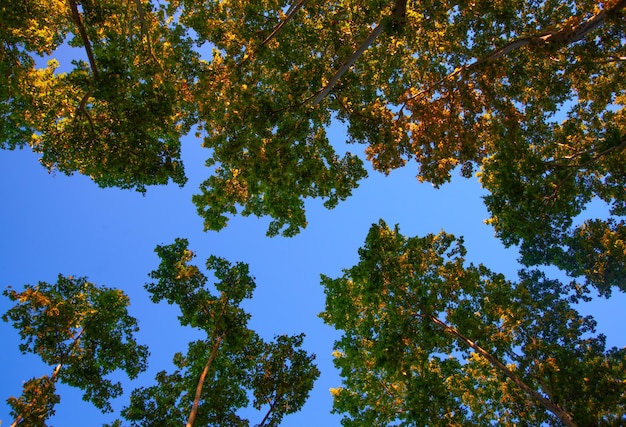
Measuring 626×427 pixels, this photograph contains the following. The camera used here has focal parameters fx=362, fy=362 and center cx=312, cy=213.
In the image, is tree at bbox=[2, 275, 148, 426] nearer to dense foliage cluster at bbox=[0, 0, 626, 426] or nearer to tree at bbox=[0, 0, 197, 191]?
dense foliage cluster at bbox=[0, 0, 626, 426]

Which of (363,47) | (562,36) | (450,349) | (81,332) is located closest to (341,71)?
(363,47)

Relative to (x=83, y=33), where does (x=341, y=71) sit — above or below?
above

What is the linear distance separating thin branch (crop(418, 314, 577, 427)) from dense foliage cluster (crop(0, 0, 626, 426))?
0.41 ft

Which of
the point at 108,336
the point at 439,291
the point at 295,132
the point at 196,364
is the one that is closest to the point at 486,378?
the point at 439,291

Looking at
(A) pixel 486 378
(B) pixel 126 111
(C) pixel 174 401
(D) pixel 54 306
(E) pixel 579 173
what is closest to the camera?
(B) pixel 126 111

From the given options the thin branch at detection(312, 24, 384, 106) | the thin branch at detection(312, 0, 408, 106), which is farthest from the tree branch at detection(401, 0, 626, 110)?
the thin branch at detection(312, 24, 384, 106)

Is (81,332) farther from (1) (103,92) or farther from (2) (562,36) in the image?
(2) (562,36)

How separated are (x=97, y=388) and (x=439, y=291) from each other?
1316 cm

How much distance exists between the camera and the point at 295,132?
1311 cm

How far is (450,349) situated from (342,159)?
7887 mm

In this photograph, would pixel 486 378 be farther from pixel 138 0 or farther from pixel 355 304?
pixel 138 0

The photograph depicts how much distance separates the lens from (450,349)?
1238 cm

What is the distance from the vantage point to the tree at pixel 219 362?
11531 millimetres

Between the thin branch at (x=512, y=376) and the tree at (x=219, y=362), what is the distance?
4737mm
